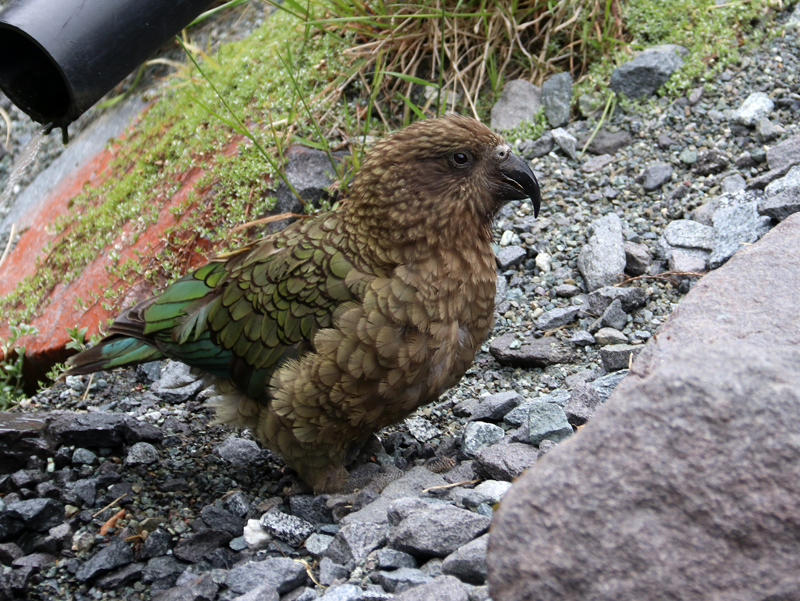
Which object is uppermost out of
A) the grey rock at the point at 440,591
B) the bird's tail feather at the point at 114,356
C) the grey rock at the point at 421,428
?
the bird's tail feather at the point at 114,356

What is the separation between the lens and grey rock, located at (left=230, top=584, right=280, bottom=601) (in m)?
2.29

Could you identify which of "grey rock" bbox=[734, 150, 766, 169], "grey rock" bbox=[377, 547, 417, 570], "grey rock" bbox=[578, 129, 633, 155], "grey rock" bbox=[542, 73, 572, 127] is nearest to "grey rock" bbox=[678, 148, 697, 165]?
"grey rock" bbox=[734, 150, 766, 169]

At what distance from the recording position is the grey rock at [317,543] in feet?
8.79

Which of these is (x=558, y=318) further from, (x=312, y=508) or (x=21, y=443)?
(x=21, y=443)

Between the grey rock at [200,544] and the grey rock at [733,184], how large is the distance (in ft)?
10.2

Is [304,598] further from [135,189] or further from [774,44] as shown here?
[774,44]

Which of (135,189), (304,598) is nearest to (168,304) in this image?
(304,598)

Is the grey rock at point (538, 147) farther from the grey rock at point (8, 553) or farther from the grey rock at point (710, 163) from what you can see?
the grey rock at point (8, 553)

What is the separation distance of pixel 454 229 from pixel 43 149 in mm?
5456

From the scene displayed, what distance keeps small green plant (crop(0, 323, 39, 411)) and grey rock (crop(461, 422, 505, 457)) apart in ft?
9.49

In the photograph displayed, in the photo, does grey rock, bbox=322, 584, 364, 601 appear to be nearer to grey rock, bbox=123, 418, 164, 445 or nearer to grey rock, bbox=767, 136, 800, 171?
grey rock, bbox=123, 418, 164, 445

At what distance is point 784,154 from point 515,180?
1.84m

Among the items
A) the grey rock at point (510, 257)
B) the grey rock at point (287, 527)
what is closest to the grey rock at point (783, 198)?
the grey rock at point (510, 257)

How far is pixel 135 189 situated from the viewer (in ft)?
17.0
